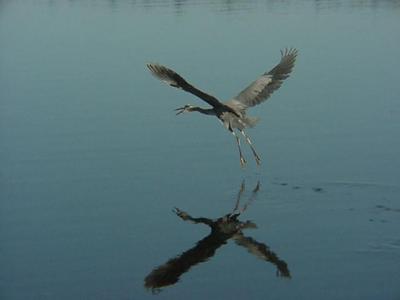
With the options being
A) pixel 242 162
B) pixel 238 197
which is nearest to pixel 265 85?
pixel 242 162

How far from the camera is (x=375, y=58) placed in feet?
88.5

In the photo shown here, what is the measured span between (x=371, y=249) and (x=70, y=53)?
1917cm

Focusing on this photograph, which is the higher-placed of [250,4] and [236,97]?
[236,97]

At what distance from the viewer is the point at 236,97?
1512cm

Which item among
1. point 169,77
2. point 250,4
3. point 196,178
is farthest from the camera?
point 250,4

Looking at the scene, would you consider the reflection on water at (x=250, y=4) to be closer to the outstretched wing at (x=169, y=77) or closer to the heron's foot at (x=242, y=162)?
the heron's foot at (x=242, y=162)

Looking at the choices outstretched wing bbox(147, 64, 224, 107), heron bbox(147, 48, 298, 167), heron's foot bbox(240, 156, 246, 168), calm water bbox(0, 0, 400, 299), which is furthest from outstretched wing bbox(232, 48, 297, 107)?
outstretched wing bbox(147, 64, 224, 107)

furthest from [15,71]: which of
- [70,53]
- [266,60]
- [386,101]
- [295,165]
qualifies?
[295,165]

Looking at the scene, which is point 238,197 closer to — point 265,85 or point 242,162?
point 242,162

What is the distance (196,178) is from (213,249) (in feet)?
9.87

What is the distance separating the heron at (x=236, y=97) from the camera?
13.6m

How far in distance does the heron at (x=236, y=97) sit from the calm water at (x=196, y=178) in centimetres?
107

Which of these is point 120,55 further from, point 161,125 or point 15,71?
point 161,125

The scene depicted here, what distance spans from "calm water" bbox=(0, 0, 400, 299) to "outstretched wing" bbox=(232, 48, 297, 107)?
51.3 inches
